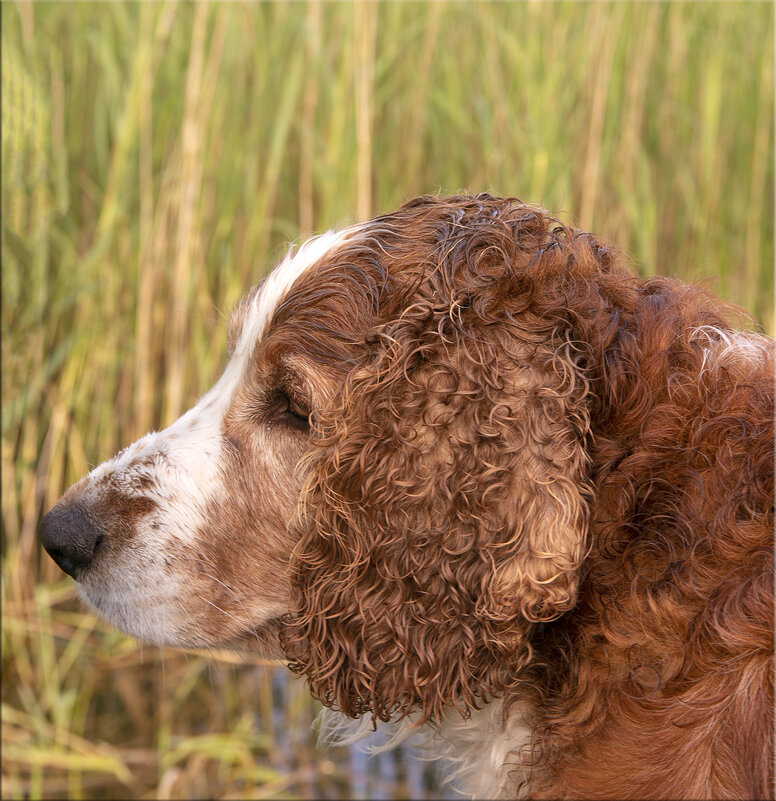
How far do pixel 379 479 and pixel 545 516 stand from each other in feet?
1.13

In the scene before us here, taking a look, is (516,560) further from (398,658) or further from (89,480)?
(89,480)

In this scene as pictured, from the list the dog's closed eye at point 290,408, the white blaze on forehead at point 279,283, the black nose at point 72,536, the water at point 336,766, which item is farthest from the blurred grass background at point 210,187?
the dog's closed eye at point 290,408

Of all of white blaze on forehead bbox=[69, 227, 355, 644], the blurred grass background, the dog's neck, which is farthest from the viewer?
the blurred grass background

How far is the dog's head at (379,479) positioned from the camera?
1854mm

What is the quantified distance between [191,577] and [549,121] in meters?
2.63

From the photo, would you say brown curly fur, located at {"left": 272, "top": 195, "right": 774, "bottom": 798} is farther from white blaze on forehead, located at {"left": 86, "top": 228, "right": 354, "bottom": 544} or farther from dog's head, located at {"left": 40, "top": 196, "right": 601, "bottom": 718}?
white blaze on forehead, located at {"left": 86, "top": 228, "right": 354, "bottom": 544}

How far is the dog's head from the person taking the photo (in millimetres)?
1854

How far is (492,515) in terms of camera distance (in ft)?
6.06

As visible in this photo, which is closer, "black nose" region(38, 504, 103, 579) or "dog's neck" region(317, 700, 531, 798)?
"dog's neck" region(317, 700, 531, 798)

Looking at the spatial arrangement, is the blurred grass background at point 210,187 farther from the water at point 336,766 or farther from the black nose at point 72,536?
the black nose at point 72,536

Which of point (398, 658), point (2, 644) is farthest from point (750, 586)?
point (2, 644)

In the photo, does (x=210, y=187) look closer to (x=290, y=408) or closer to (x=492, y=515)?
(x=290, y=408)

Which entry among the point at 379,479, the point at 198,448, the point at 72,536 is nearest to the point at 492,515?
the point at 379,479

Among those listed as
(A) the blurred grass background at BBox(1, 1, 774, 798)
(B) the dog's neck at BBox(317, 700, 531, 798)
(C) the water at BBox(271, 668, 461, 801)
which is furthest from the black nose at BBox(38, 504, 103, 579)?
(C) the water at BBox(271, 668, 461, 801)
